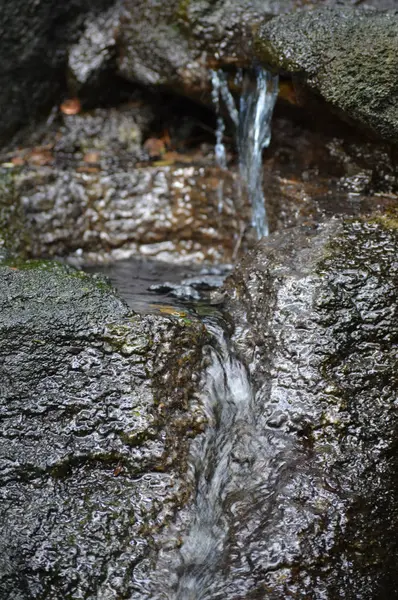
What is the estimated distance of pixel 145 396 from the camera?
8.07 ft

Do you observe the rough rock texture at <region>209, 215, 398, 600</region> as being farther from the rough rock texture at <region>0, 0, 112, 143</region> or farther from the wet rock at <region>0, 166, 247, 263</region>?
the rough rock texture at <region>0, 0, 112, 143</region>

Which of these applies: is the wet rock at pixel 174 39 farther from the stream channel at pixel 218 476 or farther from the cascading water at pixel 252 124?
the stream channel at pixel 218 476

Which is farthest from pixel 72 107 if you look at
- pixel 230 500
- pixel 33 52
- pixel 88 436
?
pixel 230 500

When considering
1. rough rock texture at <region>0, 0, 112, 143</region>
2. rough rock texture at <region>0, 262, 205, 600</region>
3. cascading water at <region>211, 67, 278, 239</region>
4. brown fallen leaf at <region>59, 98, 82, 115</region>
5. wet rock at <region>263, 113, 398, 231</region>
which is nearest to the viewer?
rough rock texture at <region>0, 262, 205, 600</region>

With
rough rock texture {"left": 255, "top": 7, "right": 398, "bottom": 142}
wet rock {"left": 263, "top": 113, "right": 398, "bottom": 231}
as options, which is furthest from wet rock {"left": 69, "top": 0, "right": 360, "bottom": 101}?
wet rock {"left": 263, "top": 113, "right": 398, "bottom": 231}

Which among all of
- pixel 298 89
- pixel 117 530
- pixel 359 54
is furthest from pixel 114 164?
pixel 117 530

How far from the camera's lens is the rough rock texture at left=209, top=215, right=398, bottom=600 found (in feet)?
7.20

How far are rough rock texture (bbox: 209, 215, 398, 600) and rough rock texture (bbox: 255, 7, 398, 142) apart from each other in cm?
56

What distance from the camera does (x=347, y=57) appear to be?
321 centimetres

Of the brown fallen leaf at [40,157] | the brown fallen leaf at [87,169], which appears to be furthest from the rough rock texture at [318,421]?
the brown fallen leaf at [40,157]

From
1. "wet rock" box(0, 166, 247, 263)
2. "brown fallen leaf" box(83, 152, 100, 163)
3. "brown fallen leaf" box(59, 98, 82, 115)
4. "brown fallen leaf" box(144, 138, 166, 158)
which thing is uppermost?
"brown fallen leaf" box(59, 98, 82, 115)

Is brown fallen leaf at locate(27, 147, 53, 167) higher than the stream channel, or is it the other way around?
brown fallen leaf at locate(27, 147, 53, 167)

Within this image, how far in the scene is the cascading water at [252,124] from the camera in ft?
12.9

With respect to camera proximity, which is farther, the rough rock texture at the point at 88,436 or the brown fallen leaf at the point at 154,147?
the brown fallen leaf at the point at 154,147
